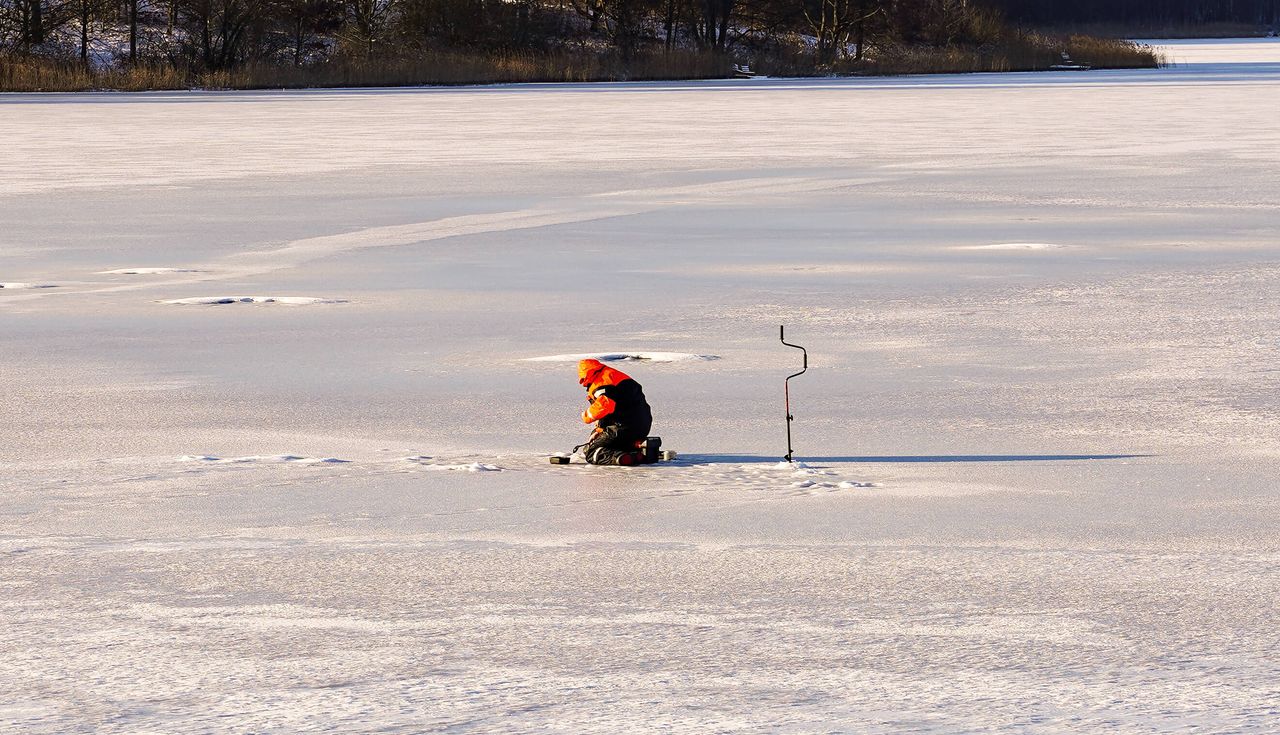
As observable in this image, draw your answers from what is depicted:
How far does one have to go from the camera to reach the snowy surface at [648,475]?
335cm

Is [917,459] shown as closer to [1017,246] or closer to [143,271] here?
[143,271]

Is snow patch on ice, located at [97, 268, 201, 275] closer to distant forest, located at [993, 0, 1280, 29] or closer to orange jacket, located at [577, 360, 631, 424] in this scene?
orange jacket, located at [577, 360, 631, 424]

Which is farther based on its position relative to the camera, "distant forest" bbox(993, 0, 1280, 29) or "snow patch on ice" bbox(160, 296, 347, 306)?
"distant forest" bbox(993, 0, 1280, 29)

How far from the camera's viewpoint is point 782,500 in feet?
15.7

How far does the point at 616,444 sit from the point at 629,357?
179cm

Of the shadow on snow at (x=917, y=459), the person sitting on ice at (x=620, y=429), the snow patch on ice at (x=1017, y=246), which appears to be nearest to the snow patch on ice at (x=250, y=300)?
the person sitting on ice at (x=620, y=429)

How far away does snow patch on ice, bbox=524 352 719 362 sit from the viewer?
693cm

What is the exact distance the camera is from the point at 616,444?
17.0 ft

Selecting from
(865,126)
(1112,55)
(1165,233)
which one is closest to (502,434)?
(1165,233)

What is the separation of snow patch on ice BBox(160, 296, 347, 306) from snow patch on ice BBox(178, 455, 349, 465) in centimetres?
324

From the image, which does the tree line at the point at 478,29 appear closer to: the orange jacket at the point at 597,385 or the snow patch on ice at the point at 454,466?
the orange jacket at the point at 597,385

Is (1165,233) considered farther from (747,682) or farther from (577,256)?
(747,682)

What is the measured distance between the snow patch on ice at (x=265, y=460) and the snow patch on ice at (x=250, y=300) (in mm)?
3240

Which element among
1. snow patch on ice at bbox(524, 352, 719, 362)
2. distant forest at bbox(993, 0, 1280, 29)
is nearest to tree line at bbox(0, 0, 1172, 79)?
snow patch on ice at bbox(524, 352, 719, 362)
